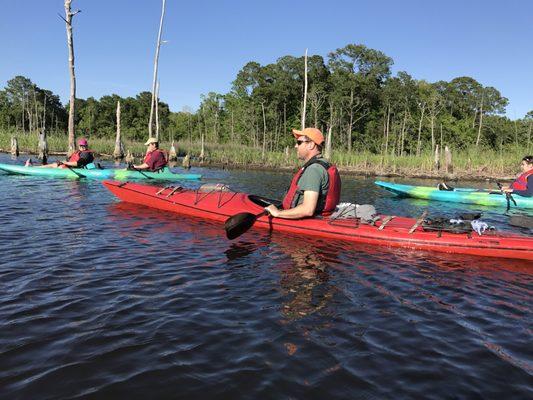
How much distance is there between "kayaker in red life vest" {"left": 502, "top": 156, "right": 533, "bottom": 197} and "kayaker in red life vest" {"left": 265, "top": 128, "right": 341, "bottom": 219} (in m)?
7.07

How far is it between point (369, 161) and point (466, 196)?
14744mm

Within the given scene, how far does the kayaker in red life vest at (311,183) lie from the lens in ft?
19.8

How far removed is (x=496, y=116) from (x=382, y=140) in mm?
15270

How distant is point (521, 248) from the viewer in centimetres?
594

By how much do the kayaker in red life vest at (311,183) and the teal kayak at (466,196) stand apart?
7.64 metres

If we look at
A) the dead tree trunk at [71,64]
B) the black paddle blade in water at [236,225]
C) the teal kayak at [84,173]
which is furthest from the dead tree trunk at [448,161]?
the black paddle blade in water at [236,225]

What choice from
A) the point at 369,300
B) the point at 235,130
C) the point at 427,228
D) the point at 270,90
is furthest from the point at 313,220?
the point at 235,130

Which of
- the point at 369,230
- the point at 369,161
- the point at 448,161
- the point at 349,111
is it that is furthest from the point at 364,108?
the point at 369,230

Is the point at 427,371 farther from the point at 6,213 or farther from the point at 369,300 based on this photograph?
the point at 6,213

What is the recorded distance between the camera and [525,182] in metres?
11.4

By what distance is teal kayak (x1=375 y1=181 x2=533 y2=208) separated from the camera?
38.5 ft

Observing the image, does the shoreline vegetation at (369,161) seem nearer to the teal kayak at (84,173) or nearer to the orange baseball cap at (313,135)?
the teal kayak at (84,173)

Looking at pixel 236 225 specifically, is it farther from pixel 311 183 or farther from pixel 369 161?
pixel 369 161

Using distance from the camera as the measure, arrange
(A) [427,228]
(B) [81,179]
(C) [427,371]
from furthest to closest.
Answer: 1. (B) [81,179]
2. (A) [427,228]
3. (C) [427,371]
